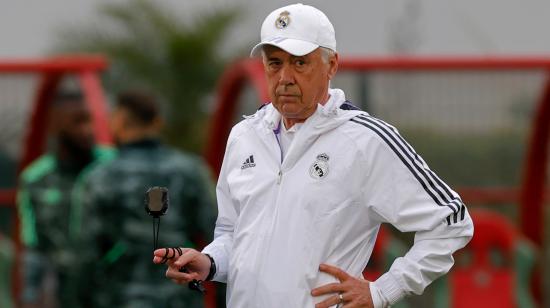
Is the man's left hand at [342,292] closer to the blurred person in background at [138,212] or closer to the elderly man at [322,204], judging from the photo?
the elderly man at [322,204]

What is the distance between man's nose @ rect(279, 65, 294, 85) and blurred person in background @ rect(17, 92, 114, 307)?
16.0 ft

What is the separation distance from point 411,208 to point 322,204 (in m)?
0.30

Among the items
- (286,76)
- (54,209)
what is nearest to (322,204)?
(286,76)

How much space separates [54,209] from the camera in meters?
10.5

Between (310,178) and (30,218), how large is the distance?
5.39 meters

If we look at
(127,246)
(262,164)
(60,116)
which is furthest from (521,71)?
(262,164)

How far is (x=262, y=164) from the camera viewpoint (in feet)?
18.7

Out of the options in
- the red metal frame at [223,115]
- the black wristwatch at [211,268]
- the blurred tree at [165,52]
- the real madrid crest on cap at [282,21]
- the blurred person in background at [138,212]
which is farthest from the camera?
the blurred tree at [165,52]

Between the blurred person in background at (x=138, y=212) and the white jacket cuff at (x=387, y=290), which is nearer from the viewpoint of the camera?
the white jacket cuff at (x=387, y=290)

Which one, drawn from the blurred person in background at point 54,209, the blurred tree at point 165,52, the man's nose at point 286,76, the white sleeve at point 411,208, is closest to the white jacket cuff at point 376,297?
the white sleeve at point 411,208

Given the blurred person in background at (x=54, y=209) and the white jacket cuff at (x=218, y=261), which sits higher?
the white jacket cuff at (x=218, y=261)

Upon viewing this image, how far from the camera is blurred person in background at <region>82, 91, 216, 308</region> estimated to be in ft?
27.8

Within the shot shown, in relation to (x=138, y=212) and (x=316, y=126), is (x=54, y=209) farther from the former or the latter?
(x=316, y=126)

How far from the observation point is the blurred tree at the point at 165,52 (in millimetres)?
19188
